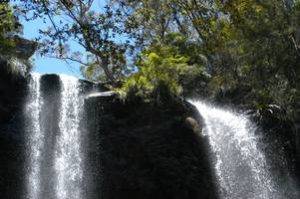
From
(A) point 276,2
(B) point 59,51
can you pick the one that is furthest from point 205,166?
(B) point 59,51

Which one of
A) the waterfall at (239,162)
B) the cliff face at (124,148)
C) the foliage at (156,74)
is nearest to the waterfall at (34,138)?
the cliff face at (124,148)

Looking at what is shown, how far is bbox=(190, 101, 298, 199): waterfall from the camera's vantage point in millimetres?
16766

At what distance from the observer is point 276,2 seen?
18.5 metres

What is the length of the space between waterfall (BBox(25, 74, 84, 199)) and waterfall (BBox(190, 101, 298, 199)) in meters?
4.46

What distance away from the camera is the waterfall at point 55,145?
591 inches

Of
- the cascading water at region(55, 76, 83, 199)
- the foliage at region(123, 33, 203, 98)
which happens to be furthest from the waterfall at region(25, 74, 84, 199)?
the foliage at region(123, 33, 203, 98)

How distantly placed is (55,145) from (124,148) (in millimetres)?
2131

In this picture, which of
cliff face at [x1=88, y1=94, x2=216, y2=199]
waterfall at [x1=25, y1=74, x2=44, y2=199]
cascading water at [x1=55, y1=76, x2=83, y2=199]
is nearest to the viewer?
waterfall at [x1=25, y1=74, x2=44, y2=199]

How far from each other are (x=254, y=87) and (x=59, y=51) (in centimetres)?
1171

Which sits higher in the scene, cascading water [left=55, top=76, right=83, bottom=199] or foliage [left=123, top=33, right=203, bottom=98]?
foliage [left=123, top=33, right=203, bottom=98]

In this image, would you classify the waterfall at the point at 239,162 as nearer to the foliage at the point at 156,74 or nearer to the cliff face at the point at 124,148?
the cliff face at the point at 124,148

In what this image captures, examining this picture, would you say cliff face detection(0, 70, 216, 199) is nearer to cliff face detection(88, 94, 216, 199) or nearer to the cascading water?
cliff face detection(88, 94, 216, 199)

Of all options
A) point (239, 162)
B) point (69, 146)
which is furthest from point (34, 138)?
point (239, 162)

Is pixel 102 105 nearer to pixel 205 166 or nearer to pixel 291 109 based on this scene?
pixel 205 166
